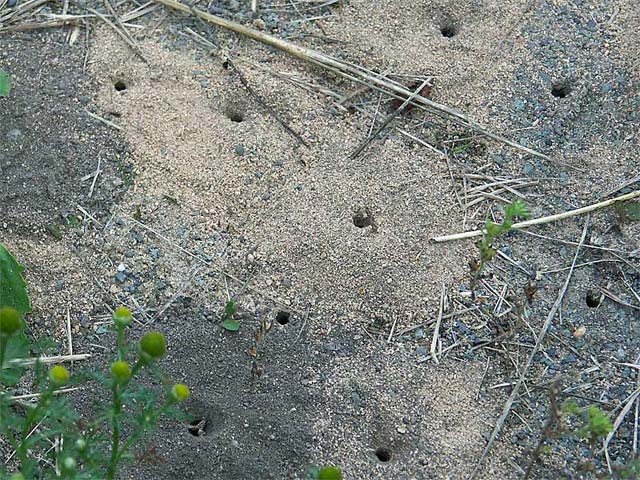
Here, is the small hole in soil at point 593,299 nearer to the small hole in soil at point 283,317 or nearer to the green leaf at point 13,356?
the small hole in soil at point 283,317

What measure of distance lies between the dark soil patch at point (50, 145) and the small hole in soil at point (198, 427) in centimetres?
64

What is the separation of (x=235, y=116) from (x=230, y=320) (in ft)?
2.19

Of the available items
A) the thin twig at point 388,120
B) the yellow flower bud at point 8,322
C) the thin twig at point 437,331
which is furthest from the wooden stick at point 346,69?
the yellow flower bud at point 8,322

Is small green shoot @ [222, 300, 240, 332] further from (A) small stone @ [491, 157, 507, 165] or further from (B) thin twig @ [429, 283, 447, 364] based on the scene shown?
(A) small stone @ [491, 157, 507, 165]

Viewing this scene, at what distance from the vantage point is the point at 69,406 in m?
2.01

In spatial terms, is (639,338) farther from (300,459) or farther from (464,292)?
→ (300,459)

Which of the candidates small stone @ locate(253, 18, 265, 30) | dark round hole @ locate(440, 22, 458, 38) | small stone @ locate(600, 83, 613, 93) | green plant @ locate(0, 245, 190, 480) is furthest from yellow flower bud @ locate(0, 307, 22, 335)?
small stone @ locate(600, 83, 613, 93)

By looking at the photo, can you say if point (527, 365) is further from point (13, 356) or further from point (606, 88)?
point (13, 356)

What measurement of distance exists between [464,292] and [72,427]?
1.01 meters

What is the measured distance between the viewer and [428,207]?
8.48 ft

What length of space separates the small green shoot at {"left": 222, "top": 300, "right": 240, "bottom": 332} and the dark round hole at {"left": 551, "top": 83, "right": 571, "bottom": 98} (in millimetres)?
1175

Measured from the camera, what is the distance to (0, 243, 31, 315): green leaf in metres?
2.34

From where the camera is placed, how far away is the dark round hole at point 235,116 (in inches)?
108

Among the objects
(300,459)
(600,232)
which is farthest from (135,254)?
(600,232)
